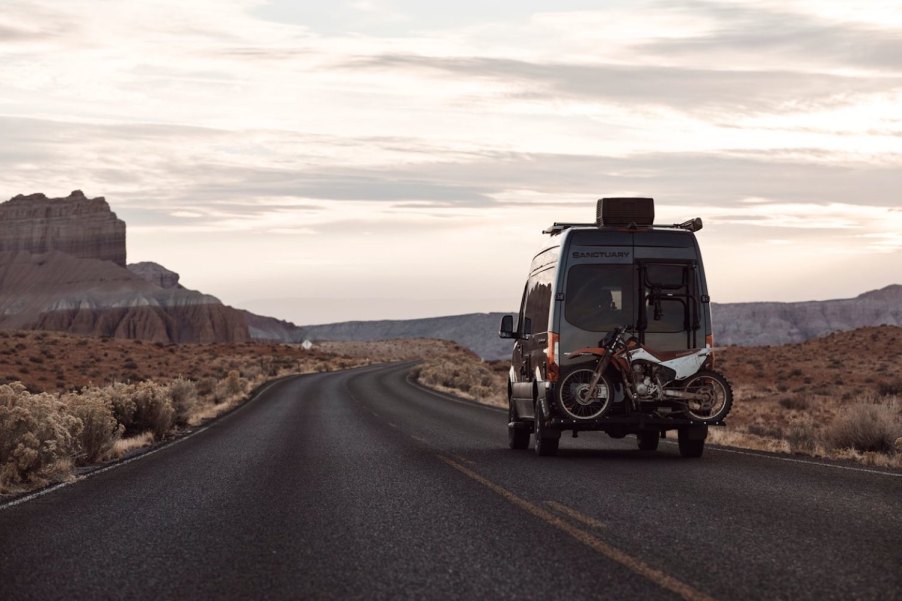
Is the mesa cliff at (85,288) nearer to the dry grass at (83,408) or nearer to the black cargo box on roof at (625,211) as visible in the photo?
the dry grass at (83,408)

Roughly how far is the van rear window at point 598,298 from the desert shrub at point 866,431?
4791 millimetres

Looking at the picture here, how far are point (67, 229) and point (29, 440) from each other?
634ft

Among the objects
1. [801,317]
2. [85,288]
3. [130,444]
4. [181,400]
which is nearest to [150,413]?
[130,444]

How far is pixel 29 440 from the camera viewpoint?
1321 centimetres

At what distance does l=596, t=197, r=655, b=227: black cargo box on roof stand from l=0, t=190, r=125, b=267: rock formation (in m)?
→ 187

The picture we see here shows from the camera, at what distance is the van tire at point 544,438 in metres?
14.3

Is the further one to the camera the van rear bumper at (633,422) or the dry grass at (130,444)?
the dry grass at (130,444)

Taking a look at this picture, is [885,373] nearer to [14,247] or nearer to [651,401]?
[651,401]

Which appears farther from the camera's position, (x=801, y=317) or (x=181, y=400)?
(x=801, y=317)

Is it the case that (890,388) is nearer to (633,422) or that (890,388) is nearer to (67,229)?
(633,422)

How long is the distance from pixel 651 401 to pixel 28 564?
27.6 feet

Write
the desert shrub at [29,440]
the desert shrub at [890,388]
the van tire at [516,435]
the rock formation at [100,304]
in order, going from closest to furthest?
the desert shrub at [29,440] → the van tire at [516,435] → the desert shrub at [890,388] → the rock formation at [100,304]

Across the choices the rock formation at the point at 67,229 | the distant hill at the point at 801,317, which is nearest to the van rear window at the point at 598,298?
the distant hill at the point at 801,317

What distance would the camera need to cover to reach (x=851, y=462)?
13898 millimetres
